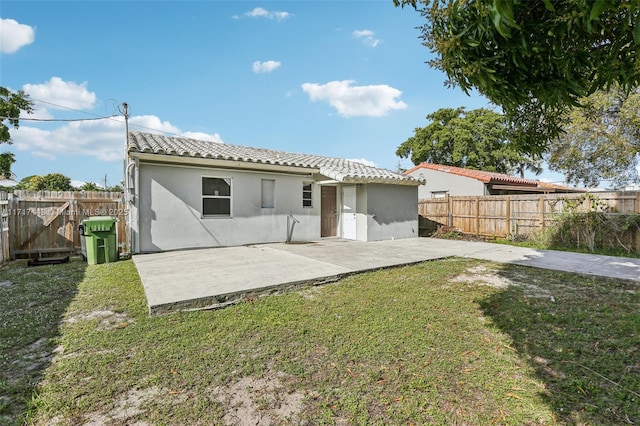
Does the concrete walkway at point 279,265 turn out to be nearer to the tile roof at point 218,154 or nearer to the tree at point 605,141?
the tile roof at point 218,154

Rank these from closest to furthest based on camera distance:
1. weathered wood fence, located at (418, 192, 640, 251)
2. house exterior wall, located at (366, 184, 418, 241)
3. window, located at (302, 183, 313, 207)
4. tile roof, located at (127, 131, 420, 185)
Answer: tile roof, located at (127, 131, 420, 185) → weathered wood fence, located at (418, 192, 640, 251) → window, located at (302, 183, 313, 207) → house exterior wall, located at (366, 184, 418, 241)

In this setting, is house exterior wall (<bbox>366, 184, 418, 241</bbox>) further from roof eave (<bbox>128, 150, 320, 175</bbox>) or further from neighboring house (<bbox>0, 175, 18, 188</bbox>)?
neighboring house (<bbox>0, 175, 18, 188</bbox>)

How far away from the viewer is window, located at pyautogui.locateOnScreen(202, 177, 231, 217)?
9.87 m

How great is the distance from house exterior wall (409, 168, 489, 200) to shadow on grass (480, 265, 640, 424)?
37.1 feet

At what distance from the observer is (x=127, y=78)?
12.3 meters

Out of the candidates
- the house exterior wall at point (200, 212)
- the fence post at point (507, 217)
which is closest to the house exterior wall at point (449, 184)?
the fence post at point (507, 217)

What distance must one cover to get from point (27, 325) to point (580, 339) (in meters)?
6.89

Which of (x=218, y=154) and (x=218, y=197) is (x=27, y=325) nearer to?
(x=218, y=197)

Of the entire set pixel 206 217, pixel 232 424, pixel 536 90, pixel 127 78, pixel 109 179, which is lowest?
pixel 232 424

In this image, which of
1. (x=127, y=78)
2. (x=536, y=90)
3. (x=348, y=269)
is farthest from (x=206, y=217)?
(x=536, y=90)

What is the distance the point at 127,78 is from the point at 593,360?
1558 cm

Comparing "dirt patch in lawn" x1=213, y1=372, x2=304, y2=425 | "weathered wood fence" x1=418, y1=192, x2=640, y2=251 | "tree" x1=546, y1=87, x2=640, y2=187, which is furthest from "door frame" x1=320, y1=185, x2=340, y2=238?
"tree" x1=546, y1=87, x2=640, y2=187

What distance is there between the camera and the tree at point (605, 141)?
44.9 feet

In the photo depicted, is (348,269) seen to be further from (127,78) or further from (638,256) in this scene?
(127,78)
